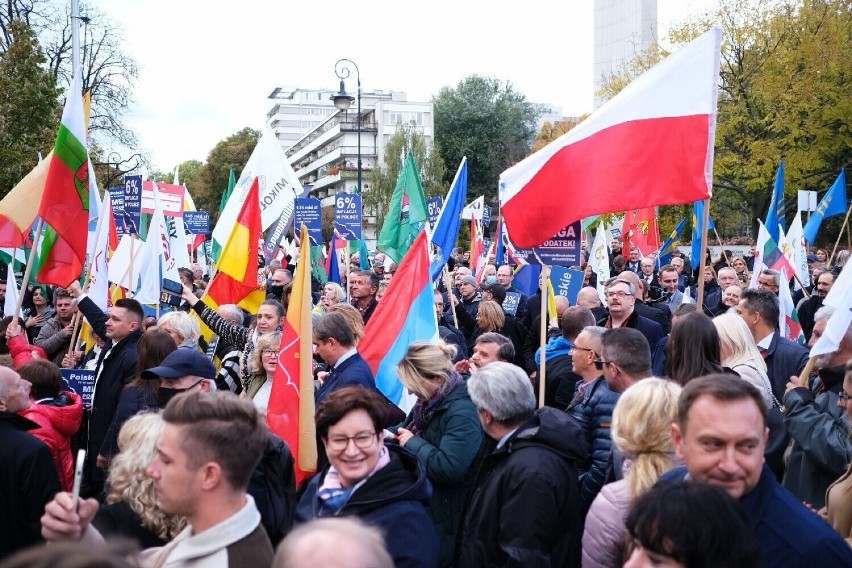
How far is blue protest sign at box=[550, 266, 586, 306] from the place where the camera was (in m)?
10.8

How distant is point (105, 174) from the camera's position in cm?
3606

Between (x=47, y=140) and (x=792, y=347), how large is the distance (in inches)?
628

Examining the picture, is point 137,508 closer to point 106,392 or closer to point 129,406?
point 129,406

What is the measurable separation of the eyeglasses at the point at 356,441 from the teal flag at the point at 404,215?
24.9 feet

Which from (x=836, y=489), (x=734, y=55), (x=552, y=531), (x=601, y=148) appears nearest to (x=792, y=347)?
(x=601, y=148)

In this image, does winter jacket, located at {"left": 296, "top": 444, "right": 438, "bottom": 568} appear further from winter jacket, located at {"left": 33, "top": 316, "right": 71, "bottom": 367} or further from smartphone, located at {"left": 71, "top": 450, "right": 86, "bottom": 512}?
winter jacket, located at {"left": 33, "top": 316, "right": 71, "bottom": 367}

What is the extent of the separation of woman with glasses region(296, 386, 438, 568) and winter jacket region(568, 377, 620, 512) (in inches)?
53.5

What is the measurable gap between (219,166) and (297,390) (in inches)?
2641

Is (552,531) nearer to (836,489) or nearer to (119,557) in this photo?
(836,489)

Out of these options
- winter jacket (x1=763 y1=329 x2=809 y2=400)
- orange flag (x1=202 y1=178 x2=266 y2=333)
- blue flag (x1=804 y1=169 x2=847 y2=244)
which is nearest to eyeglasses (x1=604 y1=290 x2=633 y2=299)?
winter jacket (x1=763 y1=329 x2=809 y2=400)

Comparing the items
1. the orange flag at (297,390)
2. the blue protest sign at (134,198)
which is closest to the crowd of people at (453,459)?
the orange flag at (297,390)

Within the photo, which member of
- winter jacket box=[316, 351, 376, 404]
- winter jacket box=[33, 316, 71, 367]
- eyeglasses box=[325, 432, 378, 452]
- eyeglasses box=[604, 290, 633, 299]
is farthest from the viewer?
winter jacket box=[33, 316, 71, 367]

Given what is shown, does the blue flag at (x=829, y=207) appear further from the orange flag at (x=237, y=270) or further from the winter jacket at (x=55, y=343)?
the winter jacket at (x=55, y=343)

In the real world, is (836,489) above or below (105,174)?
below
